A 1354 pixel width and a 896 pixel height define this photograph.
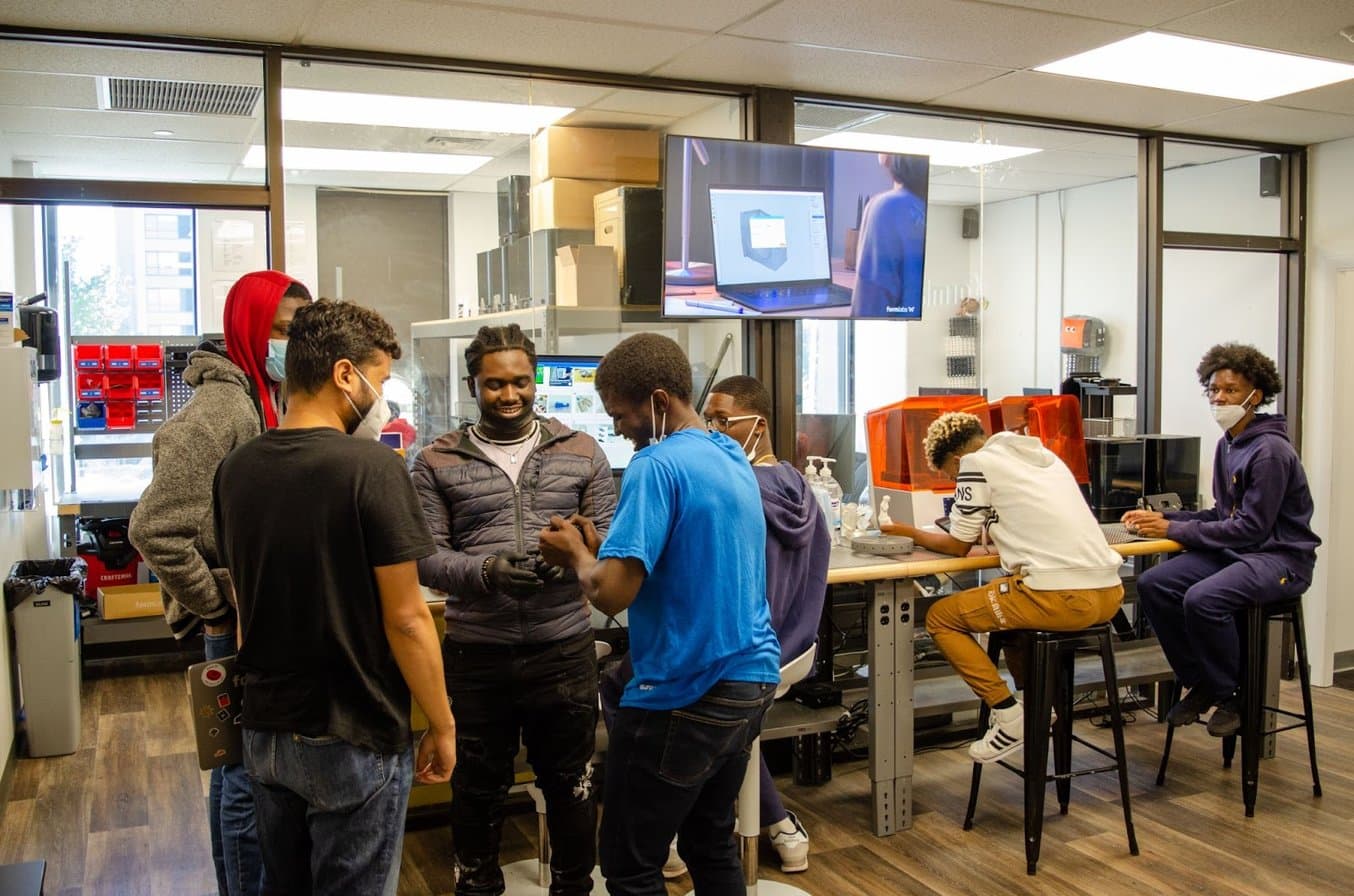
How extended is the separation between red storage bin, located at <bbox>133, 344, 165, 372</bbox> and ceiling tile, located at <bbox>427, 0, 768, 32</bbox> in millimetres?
3990

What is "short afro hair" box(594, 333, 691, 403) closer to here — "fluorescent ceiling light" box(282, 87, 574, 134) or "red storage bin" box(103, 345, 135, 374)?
"fluorescent ceiling light" box(282, 87, 574, 134)

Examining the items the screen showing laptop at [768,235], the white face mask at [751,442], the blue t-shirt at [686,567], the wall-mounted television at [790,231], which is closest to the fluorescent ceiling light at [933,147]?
the wall-mounted television at [790,231]

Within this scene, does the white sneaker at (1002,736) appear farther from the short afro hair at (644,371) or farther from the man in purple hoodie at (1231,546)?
the short afro hair at (644,371)

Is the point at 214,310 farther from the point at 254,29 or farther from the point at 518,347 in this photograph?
the point at 518,347

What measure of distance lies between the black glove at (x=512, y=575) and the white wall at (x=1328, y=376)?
4717 mm

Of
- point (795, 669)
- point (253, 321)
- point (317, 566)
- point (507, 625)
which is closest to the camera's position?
point (317, 566)

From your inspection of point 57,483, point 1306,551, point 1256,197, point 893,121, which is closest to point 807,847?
point 1306,551

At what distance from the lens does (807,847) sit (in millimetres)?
3549

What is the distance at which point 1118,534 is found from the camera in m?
4.28

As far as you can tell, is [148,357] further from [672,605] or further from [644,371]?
[672,605]

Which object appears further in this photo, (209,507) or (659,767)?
(209,507)

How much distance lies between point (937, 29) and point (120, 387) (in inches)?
196

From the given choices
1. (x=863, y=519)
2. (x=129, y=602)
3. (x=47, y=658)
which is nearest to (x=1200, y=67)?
(x=863, y=519)

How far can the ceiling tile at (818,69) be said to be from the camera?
409 centimetres
